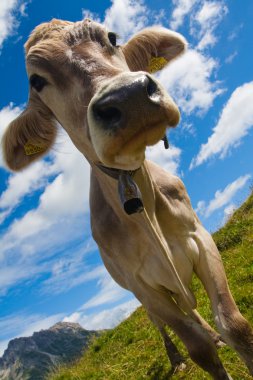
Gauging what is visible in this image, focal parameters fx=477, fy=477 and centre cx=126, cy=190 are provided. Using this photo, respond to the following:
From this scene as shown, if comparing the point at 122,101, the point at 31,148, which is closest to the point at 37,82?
the point at 31,148

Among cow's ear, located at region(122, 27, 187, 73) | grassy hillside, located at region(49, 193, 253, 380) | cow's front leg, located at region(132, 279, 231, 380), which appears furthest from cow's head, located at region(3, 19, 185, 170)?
grassy hillside, located at region(49, 193, 253, 380)

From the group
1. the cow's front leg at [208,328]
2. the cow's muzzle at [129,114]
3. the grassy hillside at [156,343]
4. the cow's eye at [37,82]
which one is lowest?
the grassy hillside at [156,343]

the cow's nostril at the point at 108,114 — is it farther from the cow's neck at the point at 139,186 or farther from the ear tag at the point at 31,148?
the ear tag at the point at 31,148

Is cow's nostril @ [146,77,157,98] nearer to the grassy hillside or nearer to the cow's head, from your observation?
the cow's head

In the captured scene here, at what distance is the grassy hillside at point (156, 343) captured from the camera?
643 centimetres

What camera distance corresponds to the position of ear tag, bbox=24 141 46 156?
5618 mm

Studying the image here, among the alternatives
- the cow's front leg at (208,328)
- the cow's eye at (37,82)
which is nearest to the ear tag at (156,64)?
the cow's eye at (37,82)

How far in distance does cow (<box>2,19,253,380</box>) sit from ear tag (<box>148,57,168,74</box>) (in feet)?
0.04

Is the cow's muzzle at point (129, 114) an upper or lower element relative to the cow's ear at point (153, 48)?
lower

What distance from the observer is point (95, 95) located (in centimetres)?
322

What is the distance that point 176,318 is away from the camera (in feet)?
15.7

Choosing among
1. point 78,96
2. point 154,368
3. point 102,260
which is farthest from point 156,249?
point 154,368

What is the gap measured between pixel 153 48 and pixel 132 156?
293 centimetres

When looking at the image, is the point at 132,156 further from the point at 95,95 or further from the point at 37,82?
the point at 37,82
